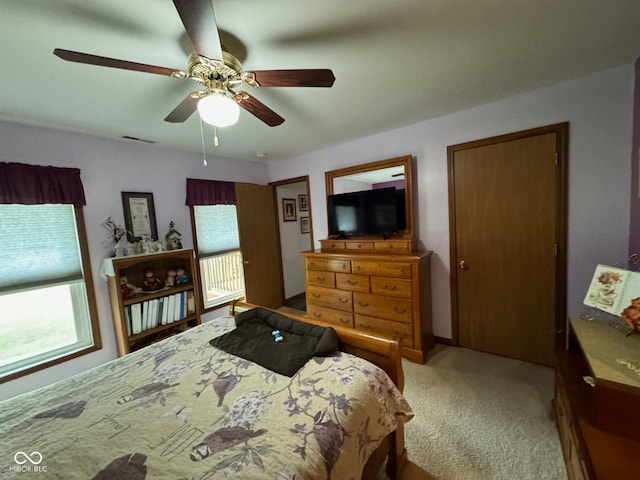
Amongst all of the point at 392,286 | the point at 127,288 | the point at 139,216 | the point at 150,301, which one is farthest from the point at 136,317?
the point at 392,286

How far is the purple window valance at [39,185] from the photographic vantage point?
1990 millimetres

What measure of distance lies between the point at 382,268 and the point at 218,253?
2.23 metres

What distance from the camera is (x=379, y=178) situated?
2848 millimetres

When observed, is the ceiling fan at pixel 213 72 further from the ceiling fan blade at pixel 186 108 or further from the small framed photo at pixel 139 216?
the small framed photo at pixel 139 216

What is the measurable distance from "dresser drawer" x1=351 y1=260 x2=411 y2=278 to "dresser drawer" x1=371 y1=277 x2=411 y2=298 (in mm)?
48

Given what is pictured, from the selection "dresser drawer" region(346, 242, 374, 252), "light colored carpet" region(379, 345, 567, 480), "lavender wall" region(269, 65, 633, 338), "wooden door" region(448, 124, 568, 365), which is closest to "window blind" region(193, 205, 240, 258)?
"dresser drawer" region(346, 242, 374, 252)

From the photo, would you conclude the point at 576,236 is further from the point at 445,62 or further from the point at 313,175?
the point at 313,175

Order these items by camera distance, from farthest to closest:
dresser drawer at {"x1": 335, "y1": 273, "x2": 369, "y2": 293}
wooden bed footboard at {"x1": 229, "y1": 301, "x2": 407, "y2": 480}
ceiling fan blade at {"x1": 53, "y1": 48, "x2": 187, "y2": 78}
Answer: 1. dresser drawer at {"x1": 335, "y1": 273, "x2": 369, "y2": 293}
2. wooden bed footboard at {"x1": 229, "y1": 301, "x2": 407, "y2": 480}
3. ceiling fan blade at {"x1": 53, "y1": 48, "x2": 187, "y2": 78}

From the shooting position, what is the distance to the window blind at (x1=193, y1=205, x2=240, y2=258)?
3291 mm

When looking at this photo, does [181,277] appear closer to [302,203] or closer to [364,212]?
[364,212]

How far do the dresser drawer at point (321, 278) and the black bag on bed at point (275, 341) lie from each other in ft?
3.81

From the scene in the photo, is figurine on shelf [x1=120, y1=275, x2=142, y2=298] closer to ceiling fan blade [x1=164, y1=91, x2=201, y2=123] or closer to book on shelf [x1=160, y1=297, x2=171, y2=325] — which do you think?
book on shelf [x1=160, y1=297, x2=171, y2=325]

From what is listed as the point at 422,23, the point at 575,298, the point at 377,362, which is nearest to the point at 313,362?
the point at 377,362

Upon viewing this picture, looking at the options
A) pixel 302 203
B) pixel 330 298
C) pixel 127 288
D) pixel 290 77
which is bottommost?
pixel 330 298
